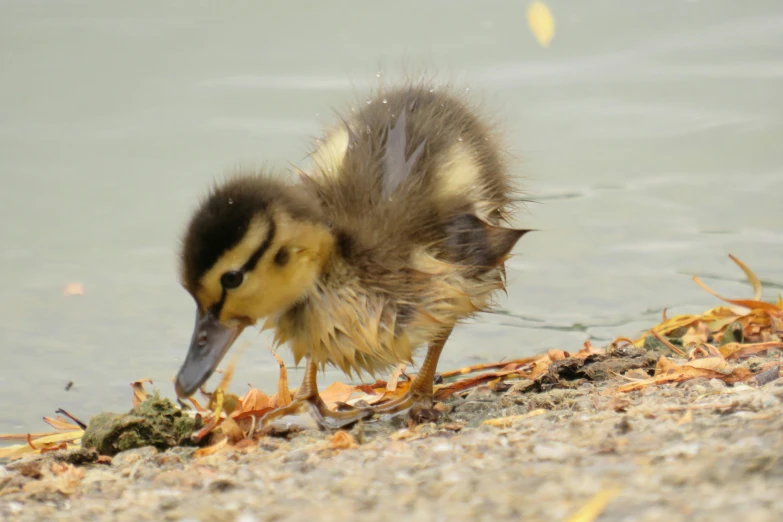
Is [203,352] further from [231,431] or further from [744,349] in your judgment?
[744,349]

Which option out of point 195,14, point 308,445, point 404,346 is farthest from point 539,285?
point 195,14

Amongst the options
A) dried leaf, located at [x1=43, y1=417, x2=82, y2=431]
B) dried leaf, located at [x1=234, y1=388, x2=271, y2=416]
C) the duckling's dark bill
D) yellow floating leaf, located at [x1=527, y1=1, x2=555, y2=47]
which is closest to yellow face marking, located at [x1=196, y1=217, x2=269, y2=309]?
the duckling's dark bill

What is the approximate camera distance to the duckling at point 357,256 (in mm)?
3975

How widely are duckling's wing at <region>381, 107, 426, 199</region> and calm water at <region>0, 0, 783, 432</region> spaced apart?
2.25 feet

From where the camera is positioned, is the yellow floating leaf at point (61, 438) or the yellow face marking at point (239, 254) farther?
the yellow floating leaf at point (61, 438)

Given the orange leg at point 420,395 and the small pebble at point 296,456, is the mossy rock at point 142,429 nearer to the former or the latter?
the small pebble at point 296,456

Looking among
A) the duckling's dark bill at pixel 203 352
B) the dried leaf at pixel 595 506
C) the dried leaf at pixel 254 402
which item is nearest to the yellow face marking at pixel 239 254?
the duckling's dark bill at pixel 203 352

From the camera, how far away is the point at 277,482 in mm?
3191

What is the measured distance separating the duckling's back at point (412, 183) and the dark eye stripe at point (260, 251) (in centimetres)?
35

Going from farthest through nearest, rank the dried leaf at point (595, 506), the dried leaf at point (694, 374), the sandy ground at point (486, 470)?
1. the dried leaf at point (694, 374)
2. the sandy ground at point (486, 470)
3. the dried leaf at point (595, 506)

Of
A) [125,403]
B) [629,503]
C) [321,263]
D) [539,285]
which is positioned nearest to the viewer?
[629,503]

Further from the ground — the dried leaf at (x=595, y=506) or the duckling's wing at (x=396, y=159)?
the duckling's wing at (x=396, y=159)

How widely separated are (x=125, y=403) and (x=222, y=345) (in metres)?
1.61

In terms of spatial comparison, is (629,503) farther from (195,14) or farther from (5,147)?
(195,14)
